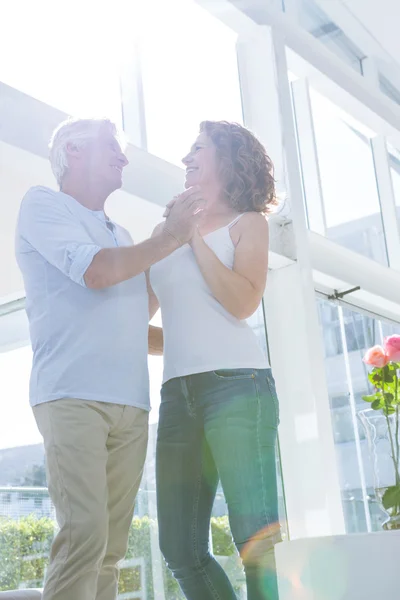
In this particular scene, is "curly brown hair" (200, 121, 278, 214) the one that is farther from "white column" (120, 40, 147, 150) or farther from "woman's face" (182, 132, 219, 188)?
"white column" (120, 40, 147, 150)

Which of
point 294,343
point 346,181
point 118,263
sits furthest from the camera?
point 346,181

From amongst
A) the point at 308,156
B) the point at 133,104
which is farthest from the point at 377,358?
the point at 308,156

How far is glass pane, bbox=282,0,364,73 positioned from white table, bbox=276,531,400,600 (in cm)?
348

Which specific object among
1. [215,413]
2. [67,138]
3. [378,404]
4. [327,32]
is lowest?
[215,413]

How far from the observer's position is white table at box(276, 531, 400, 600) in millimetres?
1683

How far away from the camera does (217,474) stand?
70.2 inches

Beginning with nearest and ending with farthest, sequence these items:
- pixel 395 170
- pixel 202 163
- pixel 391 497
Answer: pixel 202 163 → pixel 391 497 → pixel 395 170

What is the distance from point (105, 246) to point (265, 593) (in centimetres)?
86

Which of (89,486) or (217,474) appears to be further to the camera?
(217,474)

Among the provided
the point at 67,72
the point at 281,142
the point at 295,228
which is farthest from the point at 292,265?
the point at 67,72

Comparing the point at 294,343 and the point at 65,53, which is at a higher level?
the point at 65,53

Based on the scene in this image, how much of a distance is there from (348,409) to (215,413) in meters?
2.64

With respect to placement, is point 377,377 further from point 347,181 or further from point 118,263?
point 347,181

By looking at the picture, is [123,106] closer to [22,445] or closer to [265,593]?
[22,445]
